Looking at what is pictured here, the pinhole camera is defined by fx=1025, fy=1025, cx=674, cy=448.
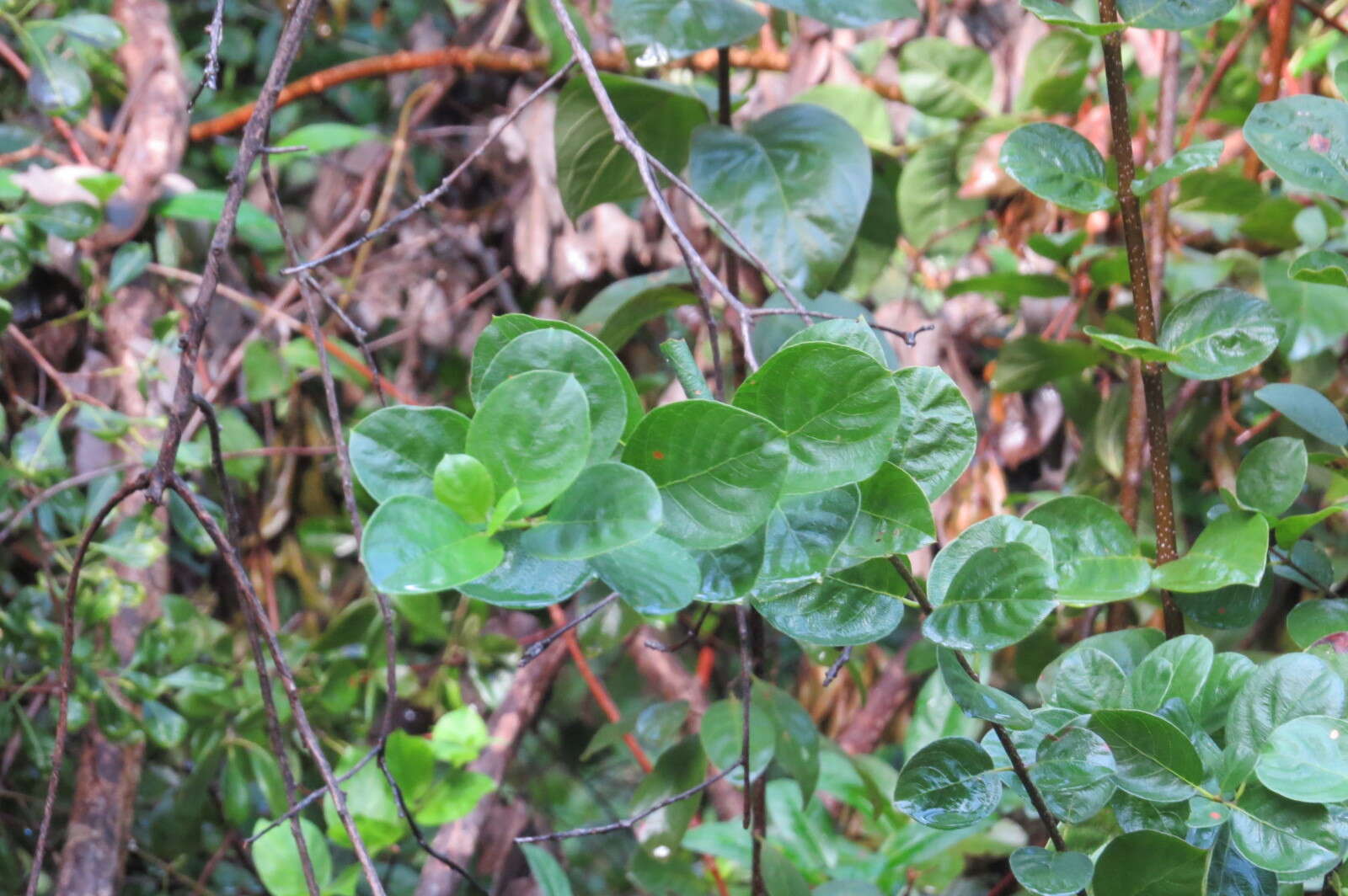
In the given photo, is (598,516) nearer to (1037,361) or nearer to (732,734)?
(732,734)

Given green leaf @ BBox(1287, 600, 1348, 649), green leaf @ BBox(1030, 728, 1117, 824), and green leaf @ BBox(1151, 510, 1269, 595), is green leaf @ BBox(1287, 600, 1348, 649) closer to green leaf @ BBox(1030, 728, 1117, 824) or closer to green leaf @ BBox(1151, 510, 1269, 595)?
green leaf @ BBox(1151, 510, 1269, 595)

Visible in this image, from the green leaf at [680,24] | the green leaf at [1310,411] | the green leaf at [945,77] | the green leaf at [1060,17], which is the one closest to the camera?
the green leaf at [1060,17]

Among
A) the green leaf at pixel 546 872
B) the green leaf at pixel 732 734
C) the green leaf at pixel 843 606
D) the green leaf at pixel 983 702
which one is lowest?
the green leaf at pixel 732 734

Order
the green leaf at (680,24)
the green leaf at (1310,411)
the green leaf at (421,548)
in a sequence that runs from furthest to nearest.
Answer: the green leaf at (680,24) < the green leaf at (1310,411) < the green leaf at (421,548)

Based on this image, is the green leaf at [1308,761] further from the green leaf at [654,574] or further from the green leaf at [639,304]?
the green leaf at [639,304]

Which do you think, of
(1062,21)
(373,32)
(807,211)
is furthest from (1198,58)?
(373,32)

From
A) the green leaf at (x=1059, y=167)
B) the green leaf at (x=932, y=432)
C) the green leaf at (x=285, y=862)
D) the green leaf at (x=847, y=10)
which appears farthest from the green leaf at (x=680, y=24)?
the green leaf at (x=285, y=862)
